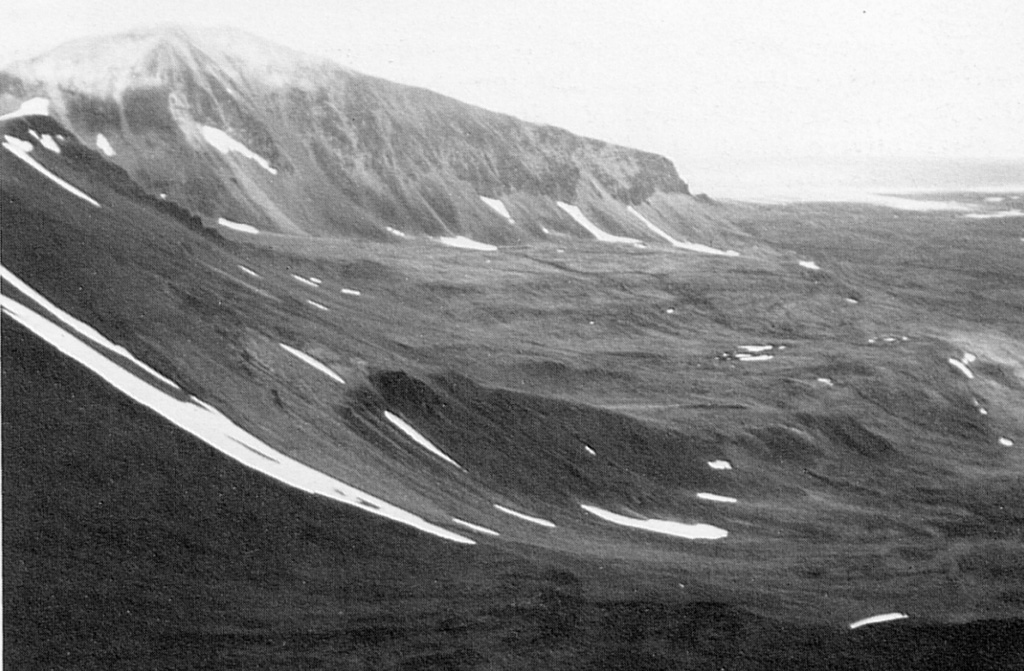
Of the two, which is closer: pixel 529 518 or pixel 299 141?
pixel 529 518

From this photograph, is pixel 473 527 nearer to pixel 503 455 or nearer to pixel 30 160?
pixel 503 455

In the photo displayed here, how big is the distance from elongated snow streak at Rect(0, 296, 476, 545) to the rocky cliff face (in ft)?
1.72

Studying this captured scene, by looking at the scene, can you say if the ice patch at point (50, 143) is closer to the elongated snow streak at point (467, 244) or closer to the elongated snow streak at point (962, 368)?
the elongated snow streak at point (467, 244)

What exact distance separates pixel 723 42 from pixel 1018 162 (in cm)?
94

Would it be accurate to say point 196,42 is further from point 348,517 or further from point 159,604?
point 159,604

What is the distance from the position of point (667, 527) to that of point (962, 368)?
38.9 inches

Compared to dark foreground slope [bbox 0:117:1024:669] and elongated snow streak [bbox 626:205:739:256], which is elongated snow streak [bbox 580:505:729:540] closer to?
dark foreground slope [bbox 0:117:1024:669]

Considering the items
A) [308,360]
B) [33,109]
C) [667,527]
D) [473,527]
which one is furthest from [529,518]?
[33,109]

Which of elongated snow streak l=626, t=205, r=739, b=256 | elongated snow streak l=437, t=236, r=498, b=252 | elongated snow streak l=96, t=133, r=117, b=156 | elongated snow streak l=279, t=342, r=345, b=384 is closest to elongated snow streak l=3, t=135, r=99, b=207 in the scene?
elongated snow streak l=96, t=133, r=117, b=156

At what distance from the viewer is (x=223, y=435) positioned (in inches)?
100

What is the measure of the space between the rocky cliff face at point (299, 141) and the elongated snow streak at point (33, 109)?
24mm

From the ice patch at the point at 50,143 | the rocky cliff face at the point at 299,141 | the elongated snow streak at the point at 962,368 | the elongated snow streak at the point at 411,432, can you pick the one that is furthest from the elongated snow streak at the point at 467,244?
the elongated snow streak at the point at 962,368

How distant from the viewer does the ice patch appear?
2635 millimetres

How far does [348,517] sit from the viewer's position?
2.53 m
